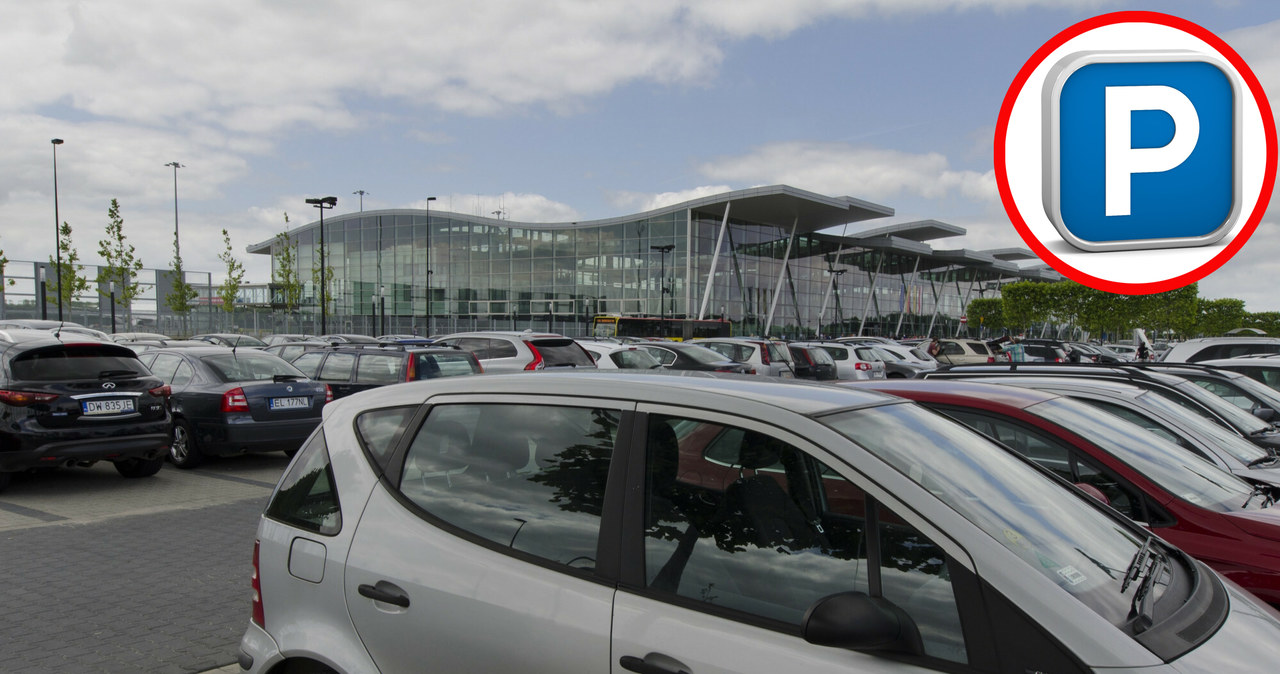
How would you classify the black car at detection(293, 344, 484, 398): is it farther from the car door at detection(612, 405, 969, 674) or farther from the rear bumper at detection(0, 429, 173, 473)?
the car door at detection(612, 405, 969, 674)

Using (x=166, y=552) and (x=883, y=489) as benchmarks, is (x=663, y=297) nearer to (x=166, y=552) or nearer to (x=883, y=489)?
(x=166, y=552)

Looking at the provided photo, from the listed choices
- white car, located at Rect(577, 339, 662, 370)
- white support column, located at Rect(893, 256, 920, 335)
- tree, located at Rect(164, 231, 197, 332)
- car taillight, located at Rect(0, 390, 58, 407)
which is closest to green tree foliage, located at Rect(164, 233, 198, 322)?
tree, located at Rect(164, 231, 197, 332)

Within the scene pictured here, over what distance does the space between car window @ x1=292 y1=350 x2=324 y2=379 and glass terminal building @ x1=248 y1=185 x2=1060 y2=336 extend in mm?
42159

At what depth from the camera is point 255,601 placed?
297 cm

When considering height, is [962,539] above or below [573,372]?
below

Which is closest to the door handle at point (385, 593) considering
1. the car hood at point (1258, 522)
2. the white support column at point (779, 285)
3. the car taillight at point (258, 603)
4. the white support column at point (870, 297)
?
the car taillight at point (258, 603)

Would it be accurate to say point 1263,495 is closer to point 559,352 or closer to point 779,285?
point 559,352

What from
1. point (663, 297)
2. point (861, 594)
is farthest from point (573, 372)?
point (663, 297)

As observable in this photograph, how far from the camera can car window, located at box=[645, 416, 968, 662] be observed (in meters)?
1.88

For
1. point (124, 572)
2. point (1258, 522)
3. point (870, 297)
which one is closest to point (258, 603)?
point (124, 572)

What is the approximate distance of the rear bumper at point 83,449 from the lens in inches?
322

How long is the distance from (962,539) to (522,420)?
1342 millimetres

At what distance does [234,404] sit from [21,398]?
2191mm

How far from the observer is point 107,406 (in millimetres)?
8734
